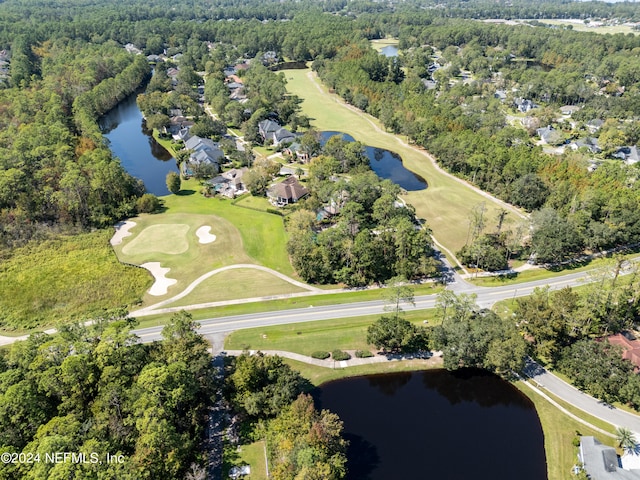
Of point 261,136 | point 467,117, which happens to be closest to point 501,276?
point 467,117

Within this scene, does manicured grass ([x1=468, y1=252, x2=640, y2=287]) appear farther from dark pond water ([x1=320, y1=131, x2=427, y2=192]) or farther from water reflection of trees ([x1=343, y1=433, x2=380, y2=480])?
dark pond water ([x1=320, y1=131, x2=427, y2=192])

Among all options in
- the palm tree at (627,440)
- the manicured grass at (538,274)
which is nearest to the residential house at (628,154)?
the manicured grass at (538,274)

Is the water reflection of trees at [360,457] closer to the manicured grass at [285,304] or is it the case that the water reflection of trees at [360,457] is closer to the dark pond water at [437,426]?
the dark pond water at [437,426]

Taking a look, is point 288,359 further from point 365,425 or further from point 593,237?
Answer: point 593,237

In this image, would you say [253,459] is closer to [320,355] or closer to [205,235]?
[320,355]

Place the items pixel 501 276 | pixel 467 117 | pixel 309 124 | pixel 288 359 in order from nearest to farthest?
1. pixel 288 359
2. pixel 501 276
3. pixel 467 117
4. pixel 309 124

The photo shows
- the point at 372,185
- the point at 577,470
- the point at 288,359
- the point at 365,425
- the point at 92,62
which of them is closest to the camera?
the point at 577,470
